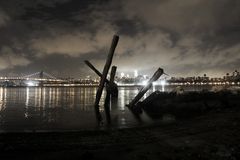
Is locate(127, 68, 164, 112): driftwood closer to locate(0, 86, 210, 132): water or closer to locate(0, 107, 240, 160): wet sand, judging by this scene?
locate(0, 86, 210, 132): water

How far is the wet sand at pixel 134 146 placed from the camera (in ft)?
28.0

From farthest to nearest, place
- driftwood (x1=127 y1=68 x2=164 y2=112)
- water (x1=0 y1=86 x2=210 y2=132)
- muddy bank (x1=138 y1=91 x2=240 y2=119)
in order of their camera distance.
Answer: driftwood (x1=127 y1=68 x2=164 y2=112), muddy bank (x1=138 y1=91 x2=240 y2=119), water (x1=0 y1=86 x2=210 y2=132)

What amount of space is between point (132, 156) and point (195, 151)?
2.25m

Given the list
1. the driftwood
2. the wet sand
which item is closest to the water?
the driftwood

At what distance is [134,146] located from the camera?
32.2 ft

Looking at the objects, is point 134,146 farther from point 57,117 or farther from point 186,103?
point 186,103

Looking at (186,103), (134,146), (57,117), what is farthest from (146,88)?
(134,146)

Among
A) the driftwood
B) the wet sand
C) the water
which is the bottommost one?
the wet sand

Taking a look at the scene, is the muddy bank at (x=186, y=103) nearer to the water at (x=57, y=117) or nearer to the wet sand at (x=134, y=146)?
the water at (x=57, y=117)

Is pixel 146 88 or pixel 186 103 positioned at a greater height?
pixel 146 88

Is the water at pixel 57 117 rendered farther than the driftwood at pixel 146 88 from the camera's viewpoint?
No

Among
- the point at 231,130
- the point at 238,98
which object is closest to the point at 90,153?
the point at 231,130

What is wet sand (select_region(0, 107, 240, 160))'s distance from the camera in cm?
855

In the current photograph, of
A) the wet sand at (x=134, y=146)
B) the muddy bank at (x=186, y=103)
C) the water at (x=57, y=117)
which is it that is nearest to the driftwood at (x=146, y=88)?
the muddy bank at (x=186, y=103)
